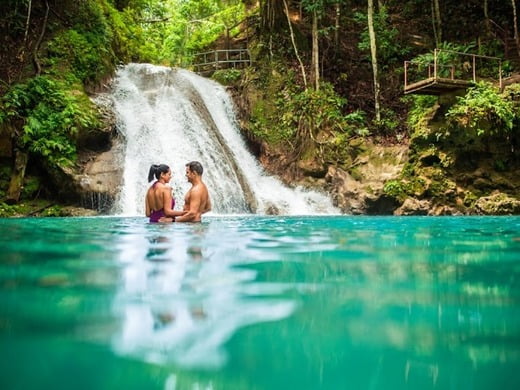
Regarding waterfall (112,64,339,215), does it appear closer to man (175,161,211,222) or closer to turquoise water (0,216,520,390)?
man (175,161,211,222)

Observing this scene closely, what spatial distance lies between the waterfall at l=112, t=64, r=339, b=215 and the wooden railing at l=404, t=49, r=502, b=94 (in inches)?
158

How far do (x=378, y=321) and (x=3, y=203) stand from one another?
11.2 m

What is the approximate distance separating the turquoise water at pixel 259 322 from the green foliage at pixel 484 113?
328 inches

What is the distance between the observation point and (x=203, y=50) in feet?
72.4

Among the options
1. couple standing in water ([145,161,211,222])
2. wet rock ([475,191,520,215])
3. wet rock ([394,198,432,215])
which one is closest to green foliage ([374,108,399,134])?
wet rock ([394,198,432,215])

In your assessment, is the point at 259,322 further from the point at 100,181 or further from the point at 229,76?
the point at 229,76

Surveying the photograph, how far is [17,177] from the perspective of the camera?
11.2 meters

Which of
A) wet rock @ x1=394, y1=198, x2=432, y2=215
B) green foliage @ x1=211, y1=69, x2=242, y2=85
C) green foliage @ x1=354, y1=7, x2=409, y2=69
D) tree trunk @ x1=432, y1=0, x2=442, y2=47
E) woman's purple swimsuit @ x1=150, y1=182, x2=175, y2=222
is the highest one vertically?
tree trunk @ x1=432, y1=0, x2=442, y2=47

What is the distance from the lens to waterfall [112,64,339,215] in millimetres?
12664

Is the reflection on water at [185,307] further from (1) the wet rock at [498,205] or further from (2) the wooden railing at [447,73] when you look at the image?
(2) the wooden railing at [447,73]

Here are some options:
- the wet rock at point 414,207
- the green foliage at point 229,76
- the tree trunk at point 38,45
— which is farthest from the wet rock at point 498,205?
the tree trunk at point 38,45

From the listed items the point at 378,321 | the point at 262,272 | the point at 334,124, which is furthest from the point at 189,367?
the point at 334,124

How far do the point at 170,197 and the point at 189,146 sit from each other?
742cm

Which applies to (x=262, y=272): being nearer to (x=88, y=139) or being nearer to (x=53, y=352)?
(x=53, y=352)
